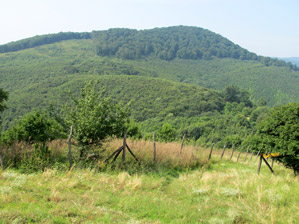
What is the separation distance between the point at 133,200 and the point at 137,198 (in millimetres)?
189

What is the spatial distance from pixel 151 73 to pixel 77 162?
16604 centimetres

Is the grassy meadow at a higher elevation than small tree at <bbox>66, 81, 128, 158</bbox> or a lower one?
lower

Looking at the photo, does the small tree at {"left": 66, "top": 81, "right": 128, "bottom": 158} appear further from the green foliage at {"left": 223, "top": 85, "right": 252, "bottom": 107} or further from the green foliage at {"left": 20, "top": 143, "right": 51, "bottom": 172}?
the green foliage at {"left": 223, "top": 85, "right": 252, "bottom": 107}

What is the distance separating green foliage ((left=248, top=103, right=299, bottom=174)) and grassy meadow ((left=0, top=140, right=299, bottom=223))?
987mm

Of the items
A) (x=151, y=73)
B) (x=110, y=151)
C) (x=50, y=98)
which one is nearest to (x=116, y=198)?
(x=110, y=151)

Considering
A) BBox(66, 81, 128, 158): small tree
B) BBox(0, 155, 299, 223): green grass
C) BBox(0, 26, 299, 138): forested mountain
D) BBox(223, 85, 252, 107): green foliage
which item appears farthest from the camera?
BBox(223, 85, 252, 107): green foliage

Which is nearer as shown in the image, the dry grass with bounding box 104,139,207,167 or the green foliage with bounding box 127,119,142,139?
the dry grass with bounding box 104,139,207,167

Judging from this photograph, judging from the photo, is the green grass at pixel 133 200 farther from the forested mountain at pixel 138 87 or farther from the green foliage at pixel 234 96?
the green foliage at pixel 234 96

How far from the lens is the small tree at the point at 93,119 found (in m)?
7.61

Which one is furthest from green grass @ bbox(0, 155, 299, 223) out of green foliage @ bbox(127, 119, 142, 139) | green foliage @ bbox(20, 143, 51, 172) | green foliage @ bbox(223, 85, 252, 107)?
green foliage @ bbox(223, 85, 252, 107)

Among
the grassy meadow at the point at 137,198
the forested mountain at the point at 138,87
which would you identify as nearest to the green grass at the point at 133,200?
the grassy meadow at the point at 137,198

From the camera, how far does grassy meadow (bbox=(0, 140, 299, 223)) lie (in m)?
4.45

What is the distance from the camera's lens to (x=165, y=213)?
16.3ft

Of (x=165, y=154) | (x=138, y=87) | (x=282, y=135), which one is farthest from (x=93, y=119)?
(x=138, y=87)
